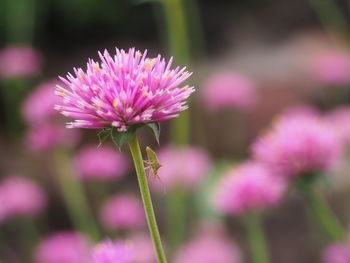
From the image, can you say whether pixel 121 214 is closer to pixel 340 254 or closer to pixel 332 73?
pixel 340 254

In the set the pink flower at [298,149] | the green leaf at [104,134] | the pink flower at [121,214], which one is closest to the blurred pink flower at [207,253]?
the pink flower at [121,214]

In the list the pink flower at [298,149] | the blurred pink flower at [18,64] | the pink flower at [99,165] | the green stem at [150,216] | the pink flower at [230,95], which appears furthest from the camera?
the blurred pink flower at [18,64]

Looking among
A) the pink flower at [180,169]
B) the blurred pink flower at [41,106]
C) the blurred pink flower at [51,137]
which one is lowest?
the pink flower at [180,169]

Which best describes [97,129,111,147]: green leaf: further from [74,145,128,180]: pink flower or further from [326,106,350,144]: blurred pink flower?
[74,145,128,180]: pink flower

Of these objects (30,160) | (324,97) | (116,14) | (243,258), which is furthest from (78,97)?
(116,14)

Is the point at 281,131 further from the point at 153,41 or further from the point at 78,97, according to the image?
the point at 153,41

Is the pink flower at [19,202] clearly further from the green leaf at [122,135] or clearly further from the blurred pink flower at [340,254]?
the green leaf at [122,135]

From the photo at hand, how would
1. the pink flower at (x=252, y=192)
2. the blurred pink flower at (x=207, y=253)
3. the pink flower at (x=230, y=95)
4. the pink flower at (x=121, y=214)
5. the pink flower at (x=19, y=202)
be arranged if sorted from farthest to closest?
the pink flower at (x=230, y=95)
the pink flower at (x=19, y=202)
the pink flower at (x=121, y=214)
the blurred pink flower at (x=207, y=253)
the pink flower at (x=252, y=192)

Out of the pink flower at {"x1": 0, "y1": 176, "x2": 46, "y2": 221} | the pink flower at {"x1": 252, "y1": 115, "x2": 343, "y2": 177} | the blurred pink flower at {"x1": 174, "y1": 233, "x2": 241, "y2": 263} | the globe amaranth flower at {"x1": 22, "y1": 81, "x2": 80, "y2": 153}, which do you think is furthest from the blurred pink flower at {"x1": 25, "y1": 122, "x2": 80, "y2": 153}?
the pink flower at {"x1": 252, "y1": 115, "x2": 343, "y2": 177}
